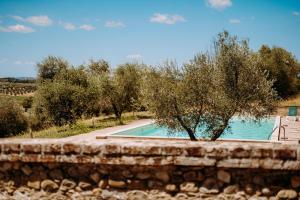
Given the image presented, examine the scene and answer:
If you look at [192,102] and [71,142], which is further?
[192,102]

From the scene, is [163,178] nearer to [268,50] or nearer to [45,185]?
[45,185]

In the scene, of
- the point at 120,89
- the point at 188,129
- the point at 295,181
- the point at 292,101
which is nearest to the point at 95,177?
the point at 295,181

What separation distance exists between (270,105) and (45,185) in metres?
13.5

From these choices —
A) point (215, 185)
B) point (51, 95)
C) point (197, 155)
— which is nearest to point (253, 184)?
point (215, 185)

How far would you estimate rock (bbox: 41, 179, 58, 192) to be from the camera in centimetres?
548

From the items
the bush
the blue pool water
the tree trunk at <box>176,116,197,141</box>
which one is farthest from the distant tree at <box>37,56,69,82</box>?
the tree trunk at <box>176,116,197,141</box>

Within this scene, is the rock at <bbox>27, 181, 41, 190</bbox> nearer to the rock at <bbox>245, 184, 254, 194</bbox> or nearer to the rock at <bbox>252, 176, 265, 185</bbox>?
the rock at <bbox>245, 184, 254, 194</bbox>

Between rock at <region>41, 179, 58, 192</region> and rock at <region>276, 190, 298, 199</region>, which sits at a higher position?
rock at <region>276, 190, 298, 199</region>

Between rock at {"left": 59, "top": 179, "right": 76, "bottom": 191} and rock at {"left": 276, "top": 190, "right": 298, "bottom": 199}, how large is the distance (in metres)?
3.23

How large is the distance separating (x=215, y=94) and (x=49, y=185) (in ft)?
37.8

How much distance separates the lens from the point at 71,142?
5.40m

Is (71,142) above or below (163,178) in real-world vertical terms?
above

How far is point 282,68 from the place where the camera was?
44.9 metres

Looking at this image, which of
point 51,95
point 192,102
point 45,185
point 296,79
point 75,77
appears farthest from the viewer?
point 296,79
